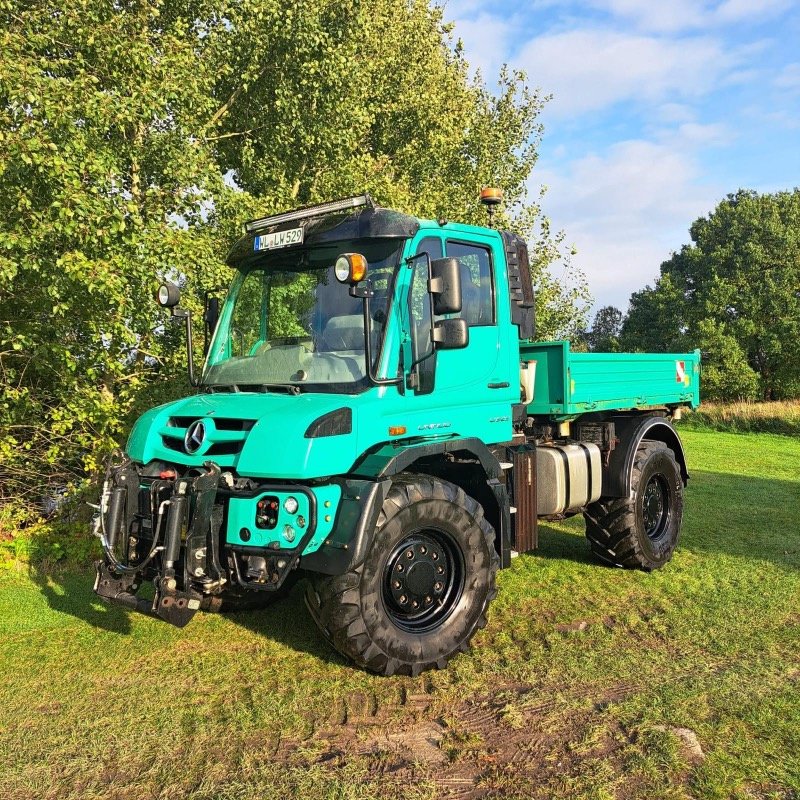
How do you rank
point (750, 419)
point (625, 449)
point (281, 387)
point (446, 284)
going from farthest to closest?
point (750, 419) → point (625, 449) → point (281, 387) → point (446, 284)

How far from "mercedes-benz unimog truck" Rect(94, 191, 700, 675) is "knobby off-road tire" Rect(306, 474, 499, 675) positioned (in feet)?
0.03

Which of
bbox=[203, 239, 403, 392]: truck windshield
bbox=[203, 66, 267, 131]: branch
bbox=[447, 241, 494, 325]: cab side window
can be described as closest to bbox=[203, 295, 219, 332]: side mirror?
bbox=[203, 239, 403, 392]: truck windshield

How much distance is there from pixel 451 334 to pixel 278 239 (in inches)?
56.3

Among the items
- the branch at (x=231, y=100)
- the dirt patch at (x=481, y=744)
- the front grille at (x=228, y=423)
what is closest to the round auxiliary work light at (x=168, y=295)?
the front grille at (x=228, y=423)

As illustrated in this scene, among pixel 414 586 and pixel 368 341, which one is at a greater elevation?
pixel 368 341

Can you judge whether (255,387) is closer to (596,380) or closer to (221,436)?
(221,436)

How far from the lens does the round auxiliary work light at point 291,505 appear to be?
12.5ft

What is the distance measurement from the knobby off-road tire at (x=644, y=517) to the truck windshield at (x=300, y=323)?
334 cm

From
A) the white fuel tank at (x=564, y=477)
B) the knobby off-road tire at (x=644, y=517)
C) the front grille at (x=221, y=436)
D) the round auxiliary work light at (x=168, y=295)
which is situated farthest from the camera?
the knobby off-road tire at (x=644, y=517)

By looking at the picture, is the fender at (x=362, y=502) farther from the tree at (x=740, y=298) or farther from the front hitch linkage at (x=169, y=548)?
the tree at (x=740, y=298)

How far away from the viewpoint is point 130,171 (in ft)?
25.3

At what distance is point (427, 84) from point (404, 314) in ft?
40.5

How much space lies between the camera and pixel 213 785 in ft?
10.2

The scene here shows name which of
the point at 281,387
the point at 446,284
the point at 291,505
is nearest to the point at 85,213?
the point at 281,387
